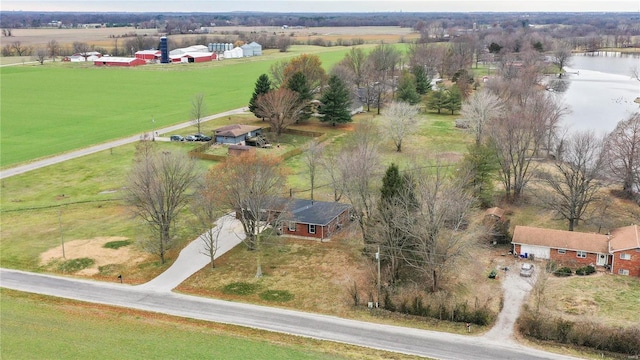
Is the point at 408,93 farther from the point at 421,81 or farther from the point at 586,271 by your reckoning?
the point at 586,271

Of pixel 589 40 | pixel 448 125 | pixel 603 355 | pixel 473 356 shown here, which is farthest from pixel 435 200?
pixel 589 40

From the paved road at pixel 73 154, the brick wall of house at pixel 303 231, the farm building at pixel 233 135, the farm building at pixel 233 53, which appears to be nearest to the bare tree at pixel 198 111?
the paved road at pixel 73 154

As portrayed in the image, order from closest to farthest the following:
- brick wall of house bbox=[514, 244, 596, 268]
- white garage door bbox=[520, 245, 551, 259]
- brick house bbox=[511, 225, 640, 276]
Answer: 1. brick house bbox=[511, 225, 640, 276]
2. brick wall of house bbox=[514, 244, 596, 268]
3. white garage door bbox=[520, 245, 551, 259]

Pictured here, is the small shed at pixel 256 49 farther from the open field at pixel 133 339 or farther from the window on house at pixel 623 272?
the window on house at pixel 623 272

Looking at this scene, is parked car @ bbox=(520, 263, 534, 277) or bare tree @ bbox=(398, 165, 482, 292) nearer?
bare tree @ bbox=(398, 165, 482, 292)

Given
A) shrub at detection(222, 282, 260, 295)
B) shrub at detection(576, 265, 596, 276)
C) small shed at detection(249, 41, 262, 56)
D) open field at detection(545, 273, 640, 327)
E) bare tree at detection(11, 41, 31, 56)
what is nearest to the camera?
open field at detection(545, 273, 640, 327)

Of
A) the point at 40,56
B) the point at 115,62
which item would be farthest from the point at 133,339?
the point at 40,56

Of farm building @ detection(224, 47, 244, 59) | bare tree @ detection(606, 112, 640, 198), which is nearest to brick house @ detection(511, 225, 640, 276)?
bare tree @ detection(606, 112, 640, 198)

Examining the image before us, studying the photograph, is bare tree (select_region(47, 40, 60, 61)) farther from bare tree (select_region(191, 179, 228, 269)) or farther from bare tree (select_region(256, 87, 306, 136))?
bare tree (select_region(191, 179, 228, 269))
